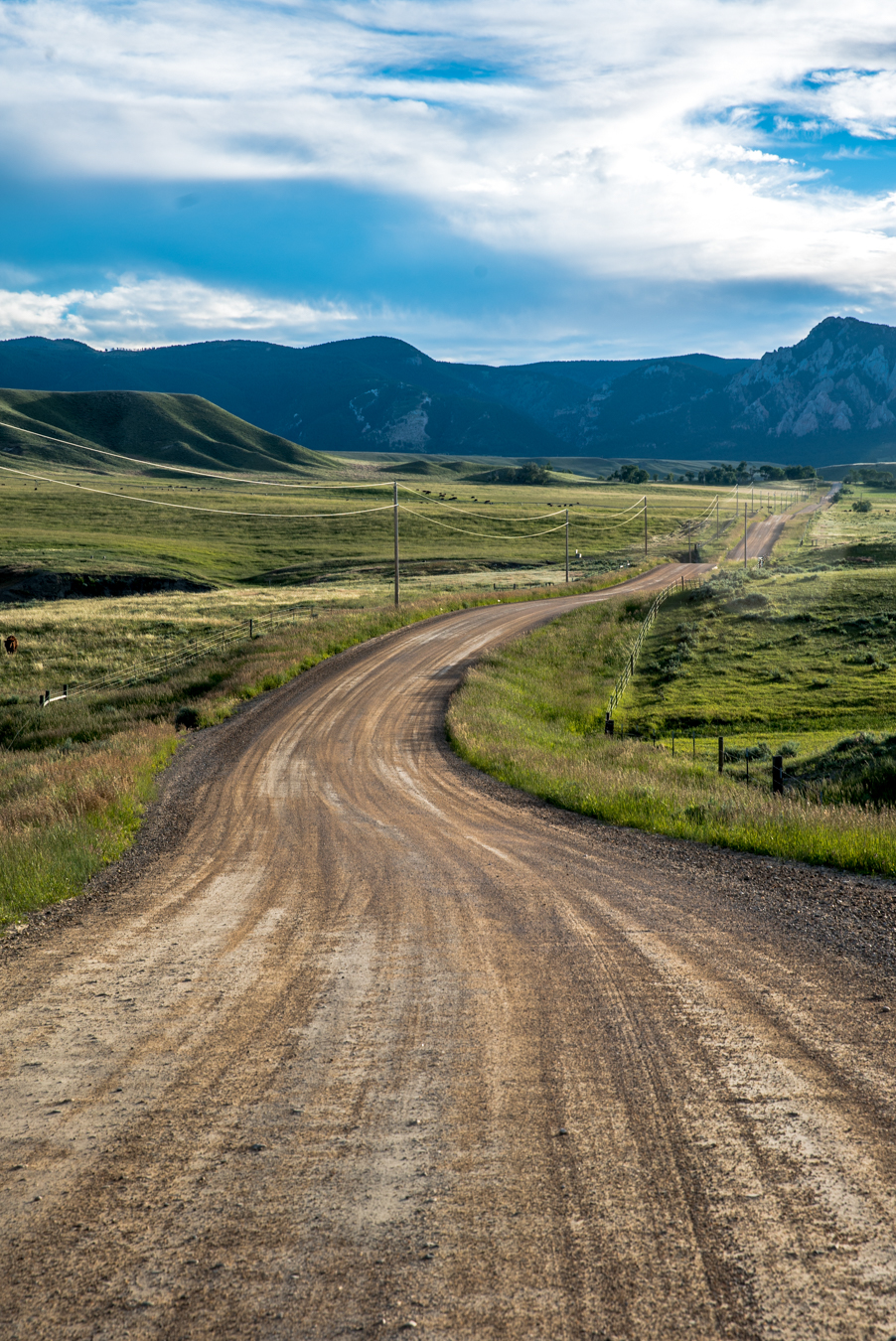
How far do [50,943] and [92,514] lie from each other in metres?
116

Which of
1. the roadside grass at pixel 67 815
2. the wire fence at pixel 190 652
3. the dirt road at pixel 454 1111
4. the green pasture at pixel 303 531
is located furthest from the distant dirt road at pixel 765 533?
the dirt road at pixel 454 1111

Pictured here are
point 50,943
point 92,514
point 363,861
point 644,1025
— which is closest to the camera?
point 644,1025

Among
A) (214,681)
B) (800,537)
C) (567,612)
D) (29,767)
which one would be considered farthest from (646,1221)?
(800,537)

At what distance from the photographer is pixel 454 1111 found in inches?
210

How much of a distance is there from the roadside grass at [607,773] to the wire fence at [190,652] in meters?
15.2

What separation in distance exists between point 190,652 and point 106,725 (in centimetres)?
1657

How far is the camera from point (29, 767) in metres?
19.5

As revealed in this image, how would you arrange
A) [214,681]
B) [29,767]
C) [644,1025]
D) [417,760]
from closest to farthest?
[644,1025] < [29,767] < [417,760] < [214,681]

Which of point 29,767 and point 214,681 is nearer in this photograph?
point 29,767

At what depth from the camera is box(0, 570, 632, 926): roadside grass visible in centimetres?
1173

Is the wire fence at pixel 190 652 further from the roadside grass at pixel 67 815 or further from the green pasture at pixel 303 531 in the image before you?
the green pasture at pixel 303 531

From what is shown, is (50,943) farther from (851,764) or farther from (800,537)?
(800,537)

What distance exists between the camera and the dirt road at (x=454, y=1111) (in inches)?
150

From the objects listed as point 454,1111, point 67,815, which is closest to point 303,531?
point 67,815
